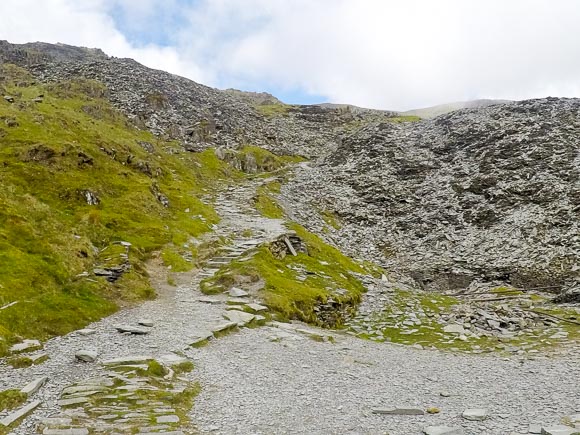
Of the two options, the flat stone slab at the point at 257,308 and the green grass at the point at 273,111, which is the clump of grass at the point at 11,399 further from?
the green grass at the point at 273,111

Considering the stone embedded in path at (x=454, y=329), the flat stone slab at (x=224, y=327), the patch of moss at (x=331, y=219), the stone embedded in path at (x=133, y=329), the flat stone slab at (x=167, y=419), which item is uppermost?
the patch of moss at (x=331, y=219)

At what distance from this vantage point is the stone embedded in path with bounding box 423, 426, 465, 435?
14.0m

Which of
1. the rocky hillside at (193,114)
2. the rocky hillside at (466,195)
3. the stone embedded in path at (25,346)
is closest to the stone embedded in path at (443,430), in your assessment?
the stone embedded in path at (25,346)

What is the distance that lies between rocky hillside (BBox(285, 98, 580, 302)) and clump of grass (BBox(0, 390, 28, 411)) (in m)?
37.6

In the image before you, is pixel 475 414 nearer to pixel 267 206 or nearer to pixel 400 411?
pixel 400 411

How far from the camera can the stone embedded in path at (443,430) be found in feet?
45.9

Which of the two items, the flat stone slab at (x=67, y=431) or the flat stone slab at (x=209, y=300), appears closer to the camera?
the flat stone slab at (x=67, y=431)

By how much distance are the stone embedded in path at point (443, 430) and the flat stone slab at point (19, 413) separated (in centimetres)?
1174

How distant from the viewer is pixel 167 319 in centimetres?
2548

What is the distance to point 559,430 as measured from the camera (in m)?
13.6

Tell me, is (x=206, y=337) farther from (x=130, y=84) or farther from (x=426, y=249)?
(x=130, y=84)

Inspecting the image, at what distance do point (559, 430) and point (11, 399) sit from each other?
16243 mm

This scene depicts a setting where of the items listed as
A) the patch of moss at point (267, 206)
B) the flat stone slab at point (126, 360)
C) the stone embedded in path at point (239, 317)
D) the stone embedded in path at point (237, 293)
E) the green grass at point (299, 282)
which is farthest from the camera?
the patch of moss at point (267, 206)

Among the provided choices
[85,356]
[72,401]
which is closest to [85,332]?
[85,356]
